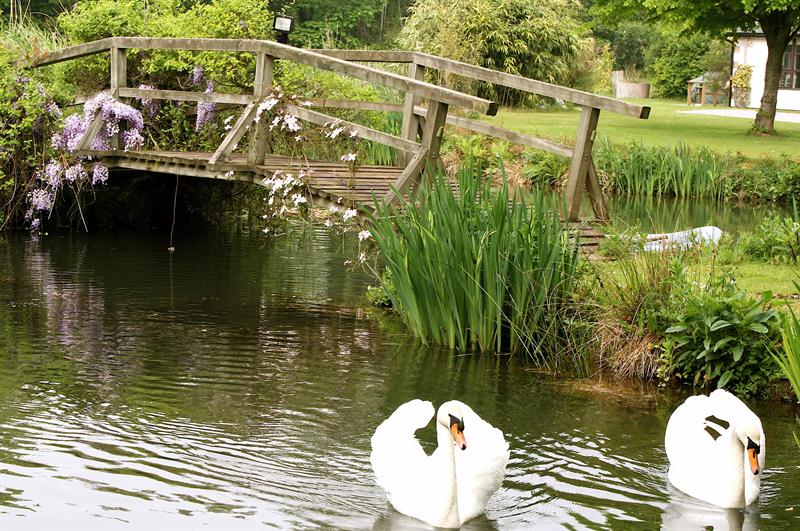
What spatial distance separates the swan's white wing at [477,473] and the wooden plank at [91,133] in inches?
430

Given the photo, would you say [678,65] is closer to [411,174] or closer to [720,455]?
[411,174]

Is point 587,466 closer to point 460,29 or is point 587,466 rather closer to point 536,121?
point 536,121

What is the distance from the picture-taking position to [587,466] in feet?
25.1

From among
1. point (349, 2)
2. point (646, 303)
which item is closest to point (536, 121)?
point (646, 303)

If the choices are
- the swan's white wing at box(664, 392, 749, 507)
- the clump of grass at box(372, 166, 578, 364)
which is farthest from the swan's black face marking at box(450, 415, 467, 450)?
the clump of grass at box(372, 166, 578, 364)

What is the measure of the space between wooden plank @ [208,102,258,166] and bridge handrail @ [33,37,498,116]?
0.73 m

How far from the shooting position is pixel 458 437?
6301 mm

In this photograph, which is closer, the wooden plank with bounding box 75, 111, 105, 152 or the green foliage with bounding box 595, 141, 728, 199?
the wooden plank with bounding box 75, 111, 105, 152

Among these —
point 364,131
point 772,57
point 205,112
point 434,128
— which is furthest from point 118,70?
point 772,57

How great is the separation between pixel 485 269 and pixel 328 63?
4449 millimetres

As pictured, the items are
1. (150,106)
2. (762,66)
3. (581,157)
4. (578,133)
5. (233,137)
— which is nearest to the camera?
(581,157)

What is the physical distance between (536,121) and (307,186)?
21823mm

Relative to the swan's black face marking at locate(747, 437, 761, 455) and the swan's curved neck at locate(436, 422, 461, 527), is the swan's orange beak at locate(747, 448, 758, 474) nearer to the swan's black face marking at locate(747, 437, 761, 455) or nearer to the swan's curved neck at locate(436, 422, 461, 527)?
the swan's black face marking at locate(747, 437, 761, 455)

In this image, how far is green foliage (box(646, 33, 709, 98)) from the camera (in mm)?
56531
